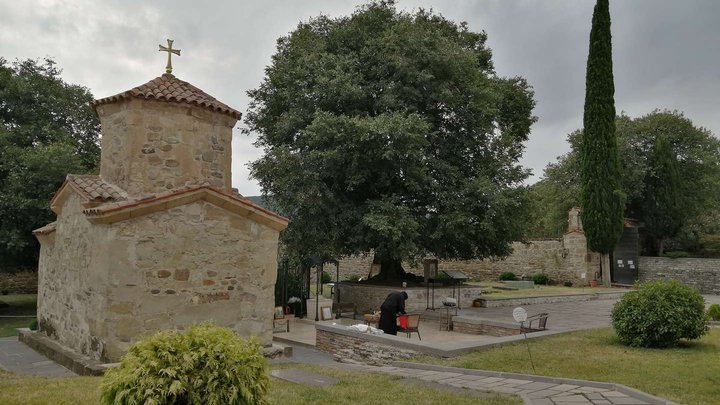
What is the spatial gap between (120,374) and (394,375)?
493cm

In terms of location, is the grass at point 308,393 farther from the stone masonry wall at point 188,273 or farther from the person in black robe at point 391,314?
the person in black robe at point 391,314

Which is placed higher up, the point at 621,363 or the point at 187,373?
the point at 187,373

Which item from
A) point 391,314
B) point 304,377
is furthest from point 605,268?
point 304,377

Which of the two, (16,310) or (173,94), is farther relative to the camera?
(16,310)

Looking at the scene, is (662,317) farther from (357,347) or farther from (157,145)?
(157,145)

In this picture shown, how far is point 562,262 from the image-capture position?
3123 centimetres

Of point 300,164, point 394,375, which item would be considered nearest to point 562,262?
point 300,164

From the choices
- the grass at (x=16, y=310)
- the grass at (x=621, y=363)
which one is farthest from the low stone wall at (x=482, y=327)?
the grass at (x=16, y=310)

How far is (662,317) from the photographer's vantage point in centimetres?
1034

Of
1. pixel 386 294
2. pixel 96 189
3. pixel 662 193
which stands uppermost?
pixel 662 193

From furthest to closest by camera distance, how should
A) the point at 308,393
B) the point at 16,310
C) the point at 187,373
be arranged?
1. the point at 16,310
2. the point at 308,393
3. the point at 187,373

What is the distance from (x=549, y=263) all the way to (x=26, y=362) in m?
28.7

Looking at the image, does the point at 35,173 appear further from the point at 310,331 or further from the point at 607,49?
the point at 607,49

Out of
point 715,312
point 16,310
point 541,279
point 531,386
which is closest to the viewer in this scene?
point 531,386
